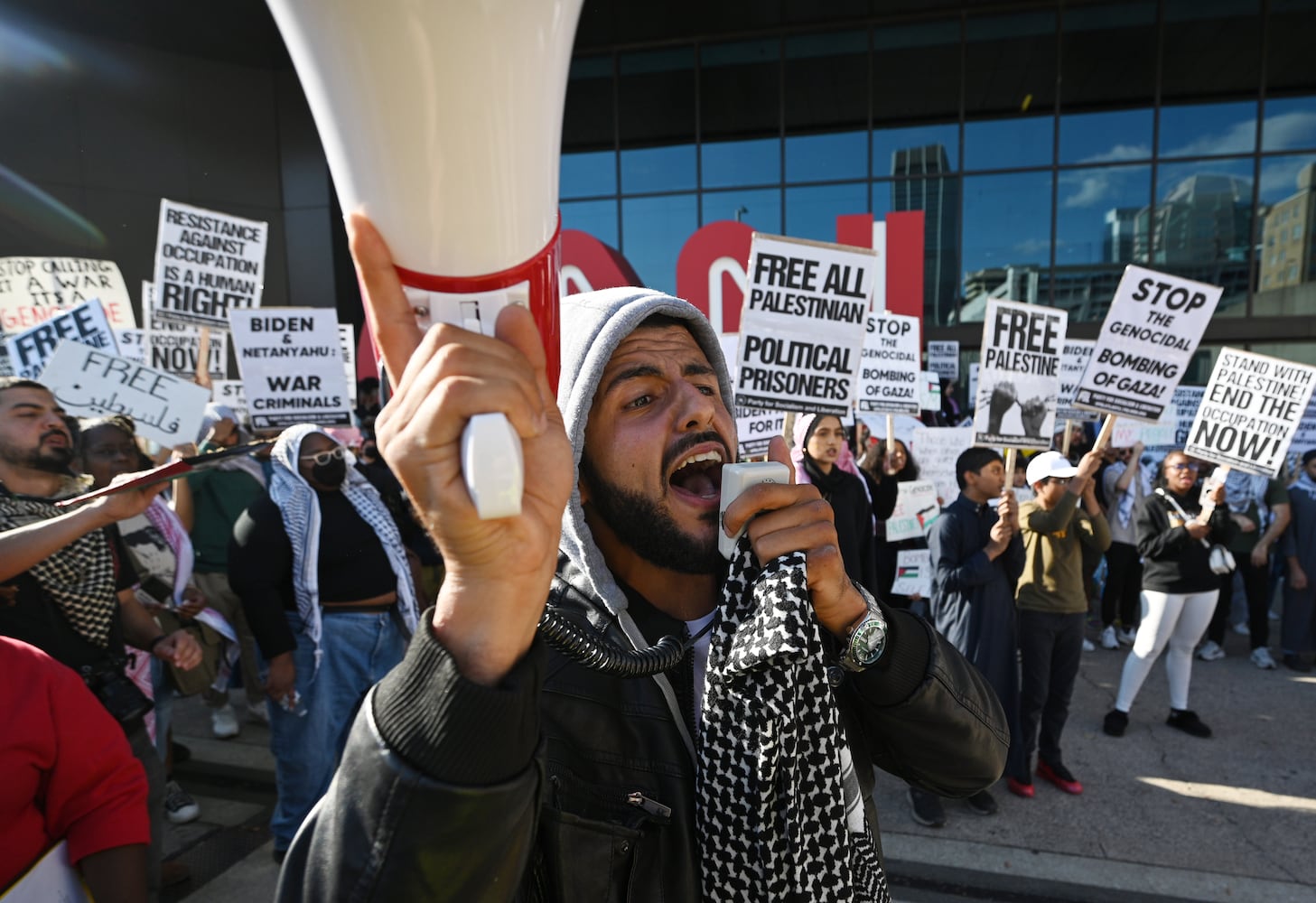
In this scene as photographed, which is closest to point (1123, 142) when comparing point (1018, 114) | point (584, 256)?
point (1018, 114)

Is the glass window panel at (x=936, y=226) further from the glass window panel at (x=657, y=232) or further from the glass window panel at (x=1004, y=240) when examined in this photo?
the glass window panel at (x=657, y=232)

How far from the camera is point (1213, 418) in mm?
5234

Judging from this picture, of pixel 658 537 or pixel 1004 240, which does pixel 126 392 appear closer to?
pixel 658 537

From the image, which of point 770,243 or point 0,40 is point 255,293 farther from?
point 0,40

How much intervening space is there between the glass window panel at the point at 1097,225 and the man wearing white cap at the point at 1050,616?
10.6m

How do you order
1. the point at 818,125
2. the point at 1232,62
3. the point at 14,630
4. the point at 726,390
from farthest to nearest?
the point at 818,125 < the point at 1232,62 < the point at 14,630 < the point at 726,390

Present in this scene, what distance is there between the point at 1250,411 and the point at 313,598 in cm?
592

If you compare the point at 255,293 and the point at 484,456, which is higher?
the point at 255,293

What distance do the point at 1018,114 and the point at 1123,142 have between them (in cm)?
185

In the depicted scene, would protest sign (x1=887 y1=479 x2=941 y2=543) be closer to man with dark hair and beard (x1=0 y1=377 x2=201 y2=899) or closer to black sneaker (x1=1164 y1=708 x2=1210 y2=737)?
black sneaker (x1=1164 y1=708 x2=1210 y2=737)

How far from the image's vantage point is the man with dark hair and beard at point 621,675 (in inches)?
28.5

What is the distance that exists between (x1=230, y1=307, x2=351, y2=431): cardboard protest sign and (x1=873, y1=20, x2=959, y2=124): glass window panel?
38.4 ft

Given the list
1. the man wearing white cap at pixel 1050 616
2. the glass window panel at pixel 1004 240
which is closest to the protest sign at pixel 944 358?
the glass window panel at pixel 1004 240

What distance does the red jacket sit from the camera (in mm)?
1426
